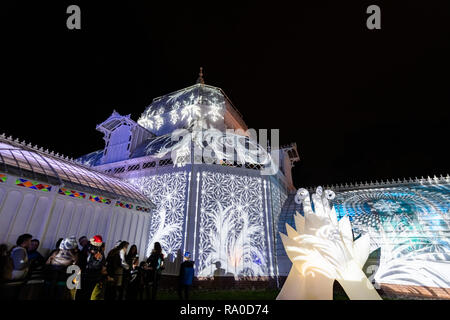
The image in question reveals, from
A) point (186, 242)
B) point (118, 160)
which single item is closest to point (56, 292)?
point (186, 242)

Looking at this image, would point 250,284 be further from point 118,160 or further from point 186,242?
point 118,160

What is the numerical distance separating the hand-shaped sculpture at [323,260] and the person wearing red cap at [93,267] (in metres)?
5.27

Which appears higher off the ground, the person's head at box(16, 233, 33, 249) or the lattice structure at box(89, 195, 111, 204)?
the lattice structure at box(89, 195, 111, 204)

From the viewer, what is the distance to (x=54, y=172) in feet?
31.2

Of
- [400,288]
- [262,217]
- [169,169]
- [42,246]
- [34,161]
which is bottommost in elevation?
[400,288]

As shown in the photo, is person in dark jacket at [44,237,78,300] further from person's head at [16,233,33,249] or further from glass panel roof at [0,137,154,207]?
glass panel roof at [0,137,154,207]

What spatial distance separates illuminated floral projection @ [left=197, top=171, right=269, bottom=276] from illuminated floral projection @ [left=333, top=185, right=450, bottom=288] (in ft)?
19.7

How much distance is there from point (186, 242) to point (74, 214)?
5261 millimetres

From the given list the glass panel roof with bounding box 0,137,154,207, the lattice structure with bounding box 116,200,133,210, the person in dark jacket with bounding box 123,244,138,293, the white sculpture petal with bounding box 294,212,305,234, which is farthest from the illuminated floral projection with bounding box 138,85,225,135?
the white sculpture petal with bounding box 294,212,305,234

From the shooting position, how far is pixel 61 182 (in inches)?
365

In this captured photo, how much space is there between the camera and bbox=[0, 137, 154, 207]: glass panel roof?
8421 mm

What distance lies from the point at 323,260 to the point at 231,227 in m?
5.84

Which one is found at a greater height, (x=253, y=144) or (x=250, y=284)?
(x=253, y=144)

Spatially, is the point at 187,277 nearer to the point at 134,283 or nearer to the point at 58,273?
the point at 134,283
